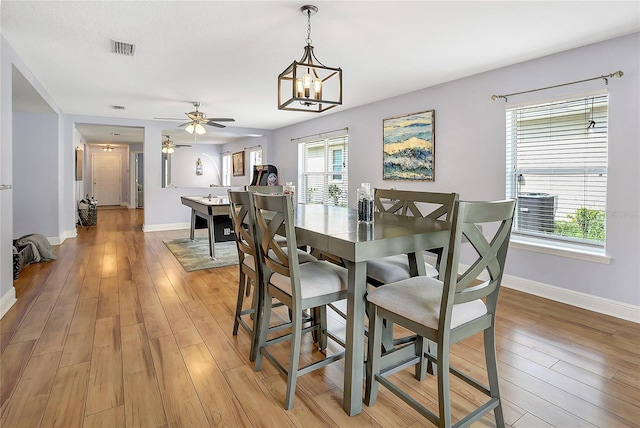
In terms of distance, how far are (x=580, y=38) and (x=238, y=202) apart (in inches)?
120

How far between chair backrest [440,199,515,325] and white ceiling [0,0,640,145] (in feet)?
5.76

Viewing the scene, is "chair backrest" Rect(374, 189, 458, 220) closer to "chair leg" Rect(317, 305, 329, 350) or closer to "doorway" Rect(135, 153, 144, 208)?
"chair leg" Rect(317, 305, 329, 350)

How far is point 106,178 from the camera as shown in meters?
12.4

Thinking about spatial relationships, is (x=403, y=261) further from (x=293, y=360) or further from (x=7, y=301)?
(x=7, y=301)

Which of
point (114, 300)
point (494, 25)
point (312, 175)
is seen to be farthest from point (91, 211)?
point (494, 25)

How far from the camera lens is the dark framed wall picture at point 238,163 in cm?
1011

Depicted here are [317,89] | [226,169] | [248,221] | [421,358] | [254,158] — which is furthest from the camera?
[226,169]

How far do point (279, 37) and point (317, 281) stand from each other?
85.6 inches

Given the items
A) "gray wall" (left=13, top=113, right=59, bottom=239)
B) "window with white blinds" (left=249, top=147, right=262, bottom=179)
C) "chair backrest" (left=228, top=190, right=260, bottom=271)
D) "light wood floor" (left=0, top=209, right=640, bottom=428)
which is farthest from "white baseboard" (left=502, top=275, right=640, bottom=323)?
"window with white blinds" (left=249, top=147, right=262, bottom=179)

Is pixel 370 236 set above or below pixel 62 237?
above

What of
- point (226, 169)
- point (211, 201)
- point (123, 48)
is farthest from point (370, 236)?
point (226, 169)

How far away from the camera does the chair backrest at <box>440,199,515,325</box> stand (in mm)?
1240

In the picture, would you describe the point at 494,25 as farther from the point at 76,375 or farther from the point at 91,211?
the point at 91,211

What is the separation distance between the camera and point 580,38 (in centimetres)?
287
